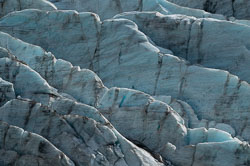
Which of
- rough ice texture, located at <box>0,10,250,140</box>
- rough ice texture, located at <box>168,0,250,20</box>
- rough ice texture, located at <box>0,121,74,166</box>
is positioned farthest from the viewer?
rough ice texture, located at <box>168,0,250,20</box>

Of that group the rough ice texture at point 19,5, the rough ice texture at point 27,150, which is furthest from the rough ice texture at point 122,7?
the rough ice texture at point 27,150

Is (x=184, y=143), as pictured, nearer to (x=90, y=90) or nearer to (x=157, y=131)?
(x=157, y=131)

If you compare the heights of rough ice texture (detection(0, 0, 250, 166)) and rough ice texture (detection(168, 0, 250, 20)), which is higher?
rough ice texture (detection(0, 0, 250, 166))

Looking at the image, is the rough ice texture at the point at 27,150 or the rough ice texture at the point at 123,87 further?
the rough ice texture at the point at 123,87

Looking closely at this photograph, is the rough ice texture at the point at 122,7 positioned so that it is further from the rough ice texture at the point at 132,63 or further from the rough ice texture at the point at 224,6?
the rough ice texture at the point at 224,6

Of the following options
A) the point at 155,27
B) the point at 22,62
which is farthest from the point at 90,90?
the point at 155,27

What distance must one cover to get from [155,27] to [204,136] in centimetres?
1164

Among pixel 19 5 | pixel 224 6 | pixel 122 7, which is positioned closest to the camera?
pixel 19 5

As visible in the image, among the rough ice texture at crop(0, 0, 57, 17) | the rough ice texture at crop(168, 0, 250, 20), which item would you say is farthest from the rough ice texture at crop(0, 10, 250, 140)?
the rough ice texture at crop(168, 0, 250, 20)

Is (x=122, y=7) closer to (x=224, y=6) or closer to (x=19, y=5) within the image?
(x=19, y=5)

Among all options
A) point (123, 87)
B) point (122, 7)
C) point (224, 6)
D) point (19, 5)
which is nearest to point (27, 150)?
point (123, 87)

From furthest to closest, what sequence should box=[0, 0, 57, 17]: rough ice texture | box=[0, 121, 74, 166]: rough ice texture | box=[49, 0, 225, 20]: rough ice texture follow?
1. box=[0, 0, 57, 17]: rough ice texture
2. box=[49, 0, 225, 20]: rough ice texture
3. box=[0, 121, 74, 166]: rough ice texture

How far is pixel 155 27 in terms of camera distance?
193 feet

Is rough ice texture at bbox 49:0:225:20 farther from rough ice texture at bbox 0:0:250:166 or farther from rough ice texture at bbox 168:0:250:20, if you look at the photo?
rough ice texture at bbox 168:0:250:20
